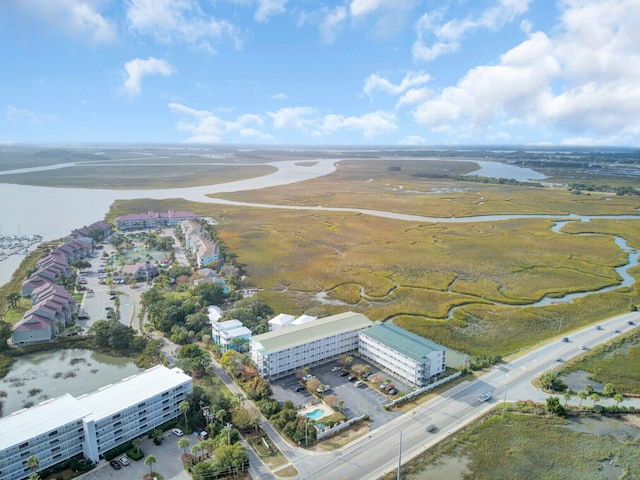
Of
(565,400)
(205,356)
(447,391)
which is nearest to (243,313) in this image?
(205,356)

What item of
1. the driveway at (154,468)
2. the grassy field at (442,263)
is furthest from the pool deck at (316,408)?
the grassy field at (442,263)

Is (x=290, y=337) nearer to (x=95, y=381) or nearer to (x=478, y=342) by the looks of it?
(x=95, y=381)

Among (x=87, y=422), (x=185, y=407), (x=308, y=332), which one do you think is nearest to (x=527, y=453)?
(x=308, y=332)

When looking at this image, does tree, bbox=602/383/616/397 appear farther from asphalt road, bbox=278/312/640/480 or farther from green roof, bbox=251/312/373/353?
green roof, bbox=251/312/373/353

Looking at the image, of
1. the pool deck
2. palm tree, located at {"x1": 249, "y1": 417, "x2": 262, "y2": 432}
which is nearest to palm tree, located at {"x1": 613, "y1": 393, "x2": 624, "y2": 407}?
the pool deck

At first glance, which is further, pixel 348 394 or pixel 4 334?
pixel 4 334

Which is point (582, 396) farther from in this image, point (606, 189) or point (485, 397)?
point (606, 189)
